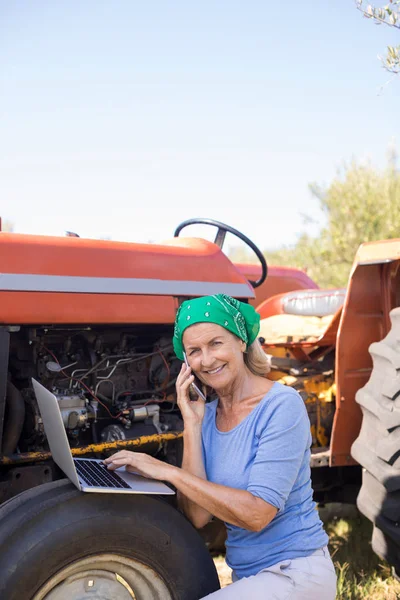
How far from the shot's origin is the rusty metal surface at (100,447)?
7.77ft

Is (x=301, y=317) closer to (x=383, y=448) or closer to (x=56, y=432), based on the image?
(x=383, y=448)

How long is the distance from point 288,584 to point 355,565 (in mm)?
1650

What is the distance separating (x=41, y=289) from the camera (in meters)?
2.48

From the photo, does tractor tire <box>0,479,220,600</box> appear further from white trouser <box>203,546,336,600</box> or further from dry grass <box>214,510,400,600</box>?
dry grass <box>214,510,400,600</box>

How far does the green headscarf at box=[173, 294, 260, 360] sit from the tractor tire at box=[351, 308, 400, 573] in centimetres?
91

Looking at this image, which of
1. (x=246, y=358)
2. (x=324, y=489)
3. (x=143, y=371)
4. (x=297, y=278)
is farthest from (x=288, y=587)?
(x=297, y=278)

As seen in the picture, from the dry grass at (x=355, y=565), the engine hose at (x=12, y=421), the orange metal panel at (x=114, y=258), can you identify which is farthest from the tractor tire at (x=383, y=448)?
the engine hose at (x=12, y=421)

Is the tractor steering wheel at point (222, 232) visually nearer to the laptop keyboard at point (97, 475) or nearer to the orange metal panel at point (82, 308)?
the orange metal panel at point (82, 308)

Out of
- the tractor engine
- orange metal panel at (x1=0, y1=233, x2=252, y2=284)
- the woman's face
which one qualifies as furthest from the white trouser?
orange metal panel at (x1=0, y1=233, x2=252, y2=284)

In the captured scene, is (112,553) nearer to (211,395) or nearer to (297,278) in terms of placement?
(211,395)

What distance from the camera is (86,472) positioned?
6.96 feet

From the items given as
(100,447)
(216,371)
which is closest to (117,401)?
(100,447)

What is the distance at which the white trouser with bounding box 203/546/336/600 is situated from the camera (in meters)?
1.88

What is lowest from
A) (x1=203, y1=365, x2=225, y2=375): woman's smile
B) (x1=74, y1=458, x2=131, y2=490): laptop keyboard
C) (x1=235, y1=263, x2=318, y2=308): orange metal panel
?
(x1=74, y1=458, x2=131, y2=490): laptop keyboard
